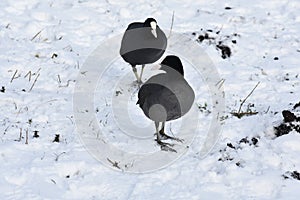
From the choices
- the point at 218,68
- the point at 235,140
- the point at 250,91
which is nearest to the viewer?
the point at 235,140

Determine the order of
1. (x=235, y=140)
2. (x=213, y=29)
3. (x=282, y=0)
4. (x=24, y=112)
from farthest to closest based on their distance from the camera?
(x=282, y=0) < (x=213, y=29) < (x=24, y=112) < (x=235, y=140)

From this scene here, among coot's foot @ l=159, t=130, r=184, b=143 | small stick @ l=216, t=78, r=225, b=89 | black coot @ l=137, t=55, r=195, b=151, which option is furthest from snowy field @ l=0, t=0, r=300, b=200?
black coot @ l=137, t=55, r=195, b=151

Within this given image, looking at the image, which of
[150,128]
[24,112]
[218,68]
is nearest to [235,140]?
[150,128]

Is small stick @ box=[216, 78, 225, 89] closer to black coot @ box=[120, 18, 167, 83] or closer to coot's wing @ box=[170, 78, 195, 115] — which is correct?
black coot @ box=[120, 18, 167, 83]

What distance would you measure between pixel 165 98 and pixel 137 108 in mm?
1068

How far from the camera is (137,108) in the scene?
6230mm

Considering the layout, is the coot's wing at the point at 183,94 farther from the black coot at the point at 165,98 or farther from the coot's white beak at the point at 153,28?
the coot's white beak at the point at 153,28

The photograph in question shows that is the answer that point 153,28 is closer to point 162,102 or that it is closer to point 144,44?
point 144,44

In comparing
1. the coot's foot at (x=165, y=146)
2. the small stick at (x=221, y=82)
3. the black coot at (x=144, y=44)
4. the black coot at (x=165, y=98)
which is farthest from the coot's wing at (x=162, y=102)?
the small stick at (x=221, y=82)

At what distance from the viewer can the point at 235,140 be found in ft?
17.9

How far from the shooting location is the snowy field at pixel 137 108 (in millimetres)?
4773

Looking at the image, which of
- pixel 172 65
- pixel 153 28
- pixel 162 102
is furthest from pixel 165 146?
pixel 153 28

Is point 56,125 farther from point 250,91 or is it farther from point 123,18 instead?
point 123,18

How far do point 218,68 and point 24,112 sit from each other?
278 centimetres
